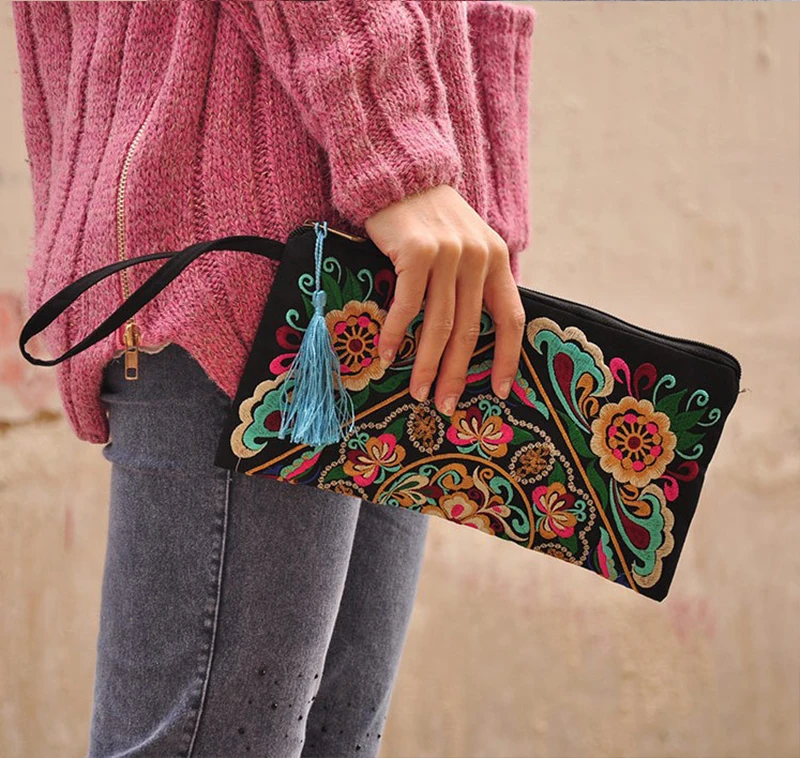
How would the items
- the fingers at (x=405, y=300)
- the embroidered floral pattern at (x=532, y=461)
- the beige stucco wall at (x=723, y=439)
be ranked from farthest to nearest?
the beige stucco wall at (x=723, y=439)
the embroidered floral pattern at (x=532, y=461)
the fingers at (x=405, y=300)

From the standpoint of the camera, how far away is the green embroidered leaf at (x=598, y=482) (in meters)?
0.73

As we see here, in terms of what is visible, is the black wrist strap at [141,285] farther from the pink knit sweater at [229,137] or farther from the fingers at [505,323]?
the fingers at [505,323]

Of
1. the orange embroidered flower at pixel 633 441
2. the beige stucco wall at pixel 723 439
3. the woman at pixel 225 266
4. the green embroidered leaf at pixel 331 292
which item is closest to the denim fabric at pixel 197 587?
the woman at pixel 225 266

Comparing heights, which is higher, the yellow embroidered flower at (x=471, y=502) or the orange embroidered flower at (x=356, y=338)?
the orange embroidered flower at (x=356, y=338)

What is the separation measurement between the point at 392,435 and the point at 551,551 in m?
0.17

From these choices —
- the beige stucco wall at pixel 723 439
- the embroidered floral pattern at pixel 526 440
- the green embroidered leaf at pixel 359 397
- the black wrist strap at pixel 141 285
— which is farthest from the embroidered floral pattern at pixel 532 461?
the beige stucco wall at pixel 723 439

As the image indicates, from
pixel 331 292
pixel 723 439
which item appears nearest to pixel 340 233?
pixel 331 292

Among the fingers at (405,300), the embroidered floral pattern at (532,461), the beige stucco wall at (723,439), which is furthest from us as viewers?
the beige stucco wall at (723,439)

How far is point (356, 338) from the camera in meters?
0.68

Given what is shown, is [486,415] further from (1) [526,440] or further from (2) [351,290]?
(2) [351,290]

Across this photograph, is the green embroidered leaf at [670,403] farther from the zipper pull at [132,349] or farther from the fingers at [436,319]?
A: the zipper pull at [132,349]

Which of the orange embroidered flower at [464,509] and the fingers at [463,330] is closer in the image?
the fingers at [463,330]

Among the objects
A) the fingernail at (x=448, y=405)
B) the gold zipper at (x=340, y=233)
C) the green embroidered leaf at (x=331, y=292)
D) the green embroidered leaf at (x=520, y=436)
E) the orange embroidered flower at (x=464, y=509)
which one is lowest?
the orange embroidered flower at (x=464, y=509)

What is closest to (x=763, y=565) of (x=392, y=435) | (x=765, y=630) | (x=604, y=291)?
(x=765, y=630)
